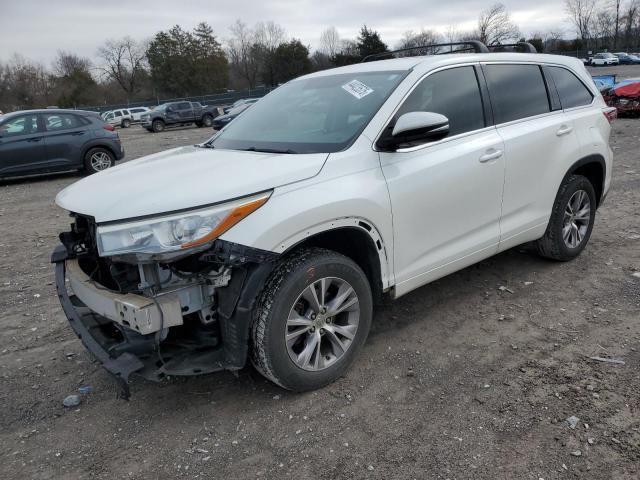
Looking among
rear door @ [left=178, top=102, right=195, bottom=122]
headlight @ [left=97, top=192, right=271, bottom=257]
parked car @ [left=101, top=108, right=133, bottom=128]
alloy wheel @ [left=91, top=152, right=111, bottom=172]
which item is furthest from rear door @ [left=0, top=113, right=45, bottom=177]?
parked car @ [left=101, top=108, right=133, bottom=128]

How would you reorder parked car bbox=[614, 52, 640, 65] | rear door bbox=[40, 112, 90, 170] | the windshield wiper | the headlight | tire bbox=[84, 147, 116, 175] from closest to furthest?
the headlight < the windshield wiper < rear door bbox=[40, 112, 90, 170] < tire bbox=[84, 147, 116, 175] < parked car bbox=[614, 52, 640, 65]

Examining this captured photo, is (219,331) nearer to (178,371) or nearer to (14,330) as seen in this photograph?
Answer: (178,371)

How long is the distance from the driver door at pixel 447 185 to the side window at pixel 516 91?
17cm

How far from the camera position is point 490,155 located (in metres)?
3.80

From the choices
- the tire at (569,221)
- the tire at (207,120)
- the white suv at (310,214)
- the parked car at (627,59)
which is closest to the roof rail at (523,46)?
the white suv at (310,214)

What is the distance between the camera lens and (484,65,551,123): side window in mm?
4047

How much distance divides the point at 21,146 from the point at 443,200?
1086cm

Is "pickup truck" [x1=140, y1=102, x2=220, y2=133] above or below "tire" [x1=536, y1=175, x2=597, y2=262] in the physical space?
above

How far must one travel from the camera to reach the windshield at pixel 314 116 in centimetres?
335

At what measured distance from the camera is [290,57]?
62531mm

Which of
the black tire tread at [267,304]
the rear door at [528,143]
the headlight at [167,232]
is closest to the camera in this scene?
the headlight at [167,232]

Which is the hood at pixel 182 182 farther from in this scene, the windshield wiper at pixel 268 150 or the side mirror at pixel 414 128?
the side mirror at pixel 414 128

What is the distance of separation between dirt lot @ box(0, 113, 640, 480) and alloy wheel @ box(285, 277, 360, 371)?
236 millimetres

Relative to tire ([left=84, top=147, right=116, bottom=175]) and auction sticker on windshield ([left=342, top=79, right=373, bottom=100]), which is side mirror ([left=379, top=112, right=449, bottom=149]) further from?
tire ([left=84, top=147, right=116, bottom=175])
